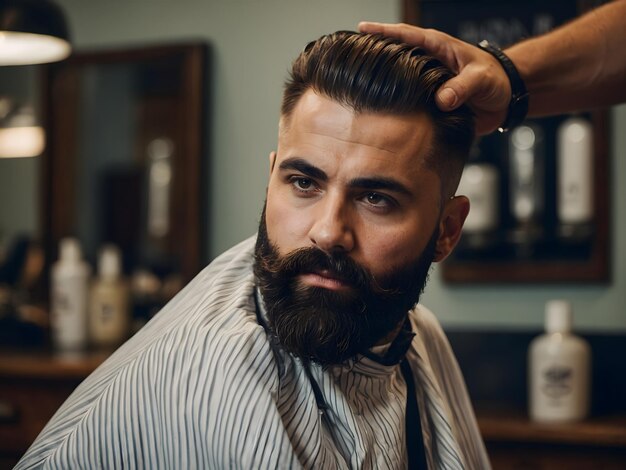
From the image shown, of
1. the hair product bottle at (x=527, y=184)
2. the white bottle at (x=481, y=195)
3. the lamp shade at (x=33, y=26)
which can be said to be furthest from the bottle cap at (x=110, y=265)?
the hair product bottle at (x=527, y=184)

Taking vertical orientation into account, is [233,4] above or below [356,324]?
above

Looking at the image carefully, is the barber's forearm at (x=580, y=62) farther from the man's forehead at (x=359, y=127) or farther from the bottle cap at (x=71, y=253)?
the bottle cap at (x=71, y=253)

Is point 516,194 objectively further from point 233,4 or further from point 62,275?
point 62,275

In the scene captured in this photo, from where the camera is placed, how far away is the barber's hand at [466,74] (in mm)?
1307

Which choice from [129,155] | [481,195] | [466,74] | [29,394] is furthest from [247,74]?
[466,74]

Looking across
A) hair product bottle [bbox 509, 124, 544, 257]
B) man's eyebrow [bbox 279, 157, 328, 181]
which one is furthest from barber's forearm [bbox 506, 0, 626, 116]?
hair product bottle [bbox 509, 124, 544, 257]

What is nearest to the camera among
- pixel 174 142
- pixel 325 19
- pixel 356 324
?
pixel 356 324

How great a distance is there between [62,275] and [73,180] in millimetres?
474

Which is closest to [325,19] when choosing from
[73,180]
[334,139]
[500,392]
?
[73,180]

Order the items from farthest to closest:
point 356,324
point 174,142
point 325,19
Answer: point 174,142 → point 325,19 → point 356,324

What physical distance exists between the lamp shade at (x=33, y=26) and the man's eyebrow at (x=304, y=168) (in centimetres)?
177

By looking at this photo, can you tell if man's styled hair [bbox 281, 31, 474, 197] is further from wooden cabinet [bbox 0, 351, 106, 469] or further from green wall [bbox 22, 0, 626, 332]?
wooden cabinet [bbox 0, 351, 106, 469]

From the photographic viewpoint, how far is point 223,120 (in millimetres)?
3146

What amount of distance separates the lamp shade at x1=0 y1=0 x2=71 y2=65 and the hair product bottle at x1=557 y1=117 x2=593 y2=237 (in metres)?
1.76
